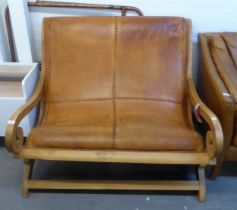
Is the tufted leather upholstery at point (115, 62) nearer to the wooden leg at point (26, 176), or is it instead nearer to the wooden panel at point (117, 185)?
the wooden leg at point (26, 176)

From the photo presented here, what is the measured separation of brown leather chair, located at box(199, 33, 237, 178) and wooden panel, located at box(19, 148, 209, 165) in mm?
236

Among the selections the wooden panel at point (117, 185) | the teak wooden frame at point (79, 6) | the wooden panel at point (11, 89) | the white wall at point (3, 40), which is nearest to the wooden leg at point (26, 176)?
the wooden panel at point (117, 185)

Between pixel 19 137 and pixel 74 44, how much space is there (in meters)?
0.64

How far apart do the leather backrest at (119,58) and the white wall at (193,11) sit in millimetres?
187

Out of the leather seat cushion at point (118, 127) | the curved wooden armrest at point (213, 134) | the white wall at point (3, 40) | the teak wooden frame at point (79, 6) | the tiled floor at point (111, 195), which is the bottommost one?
the tiled floor at point (111, 195)

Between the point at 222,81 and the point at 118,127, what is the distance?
618 millimetres

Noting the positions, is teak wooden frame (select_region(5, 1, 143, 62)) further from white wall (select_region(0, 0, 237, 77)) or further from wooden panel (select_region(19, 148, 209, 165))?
wooden panel (select_region(19, 148, 209, 165))

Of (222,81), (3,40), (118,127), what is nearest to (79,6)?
(3,40)

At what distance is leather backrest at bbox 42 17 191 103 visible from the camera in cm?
161

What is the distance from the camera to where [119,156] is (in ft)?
4.18

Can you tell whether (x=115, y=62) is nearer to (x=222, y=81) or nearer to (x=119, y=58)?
(x=119, y=58)

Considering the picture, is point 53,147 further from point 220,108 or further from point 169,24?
point 169,24

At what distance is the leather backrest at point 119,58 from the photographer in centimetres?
161

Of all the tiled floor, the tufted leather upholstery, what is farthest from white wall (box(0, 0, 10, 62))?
the tiled floor
